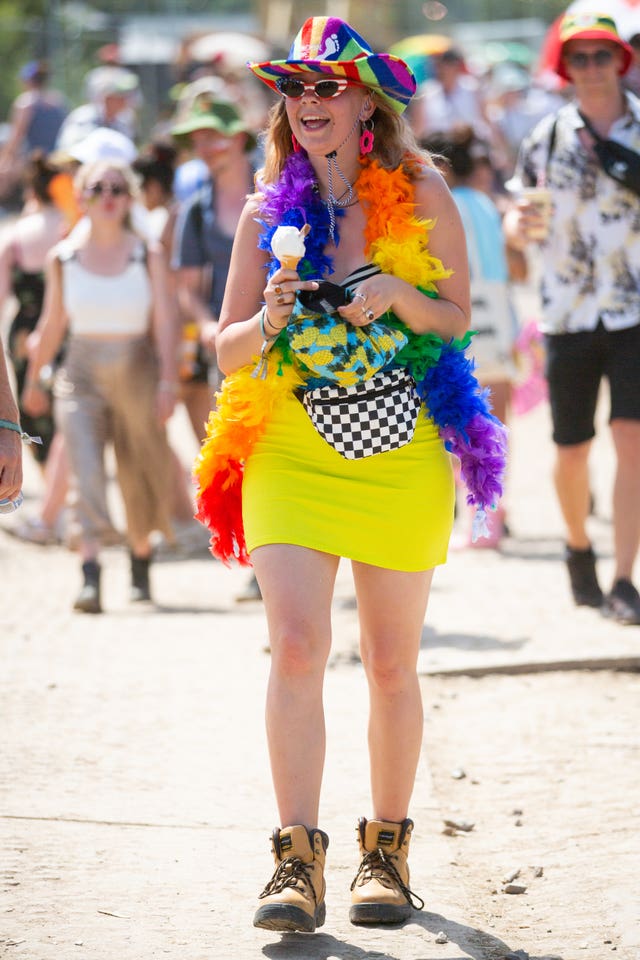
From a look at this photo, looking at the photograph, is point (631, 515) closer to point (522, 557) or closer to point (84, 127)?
point (522, 557)

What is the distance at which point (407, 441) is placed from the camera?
393 cm

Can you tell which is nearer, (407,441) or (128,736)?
(407,441)

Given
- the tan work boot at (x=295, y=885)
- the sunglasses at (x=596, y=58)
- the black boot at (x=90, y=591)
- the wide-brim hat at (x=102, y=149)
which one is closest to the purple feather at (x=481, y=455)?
the tan work boot at (x=295, y=885)

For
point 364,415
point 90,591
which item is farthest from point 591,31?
point 90,591

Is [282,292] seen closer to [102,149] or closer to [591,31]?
[591,31]

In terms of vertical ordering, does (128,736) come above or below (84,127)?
below

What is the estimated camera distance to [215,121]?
8.28m

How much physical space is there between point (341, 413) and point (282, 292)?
1.13 ft

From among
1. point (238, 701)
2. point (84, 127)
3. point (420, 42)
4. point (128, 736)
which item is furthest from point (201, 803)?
point (420, 42)

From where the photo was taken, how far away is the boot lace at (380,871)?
12.9 ft

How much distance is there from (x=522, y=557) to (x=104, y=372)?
8.12 feet

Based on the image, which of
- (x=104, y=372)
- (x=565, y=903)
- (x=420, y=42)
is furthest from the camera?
(x=420, y=42)

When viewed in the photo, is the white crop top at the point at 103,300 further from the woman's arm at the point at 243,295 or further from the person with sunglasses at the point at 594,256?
the woman's arm at the point at 243,295

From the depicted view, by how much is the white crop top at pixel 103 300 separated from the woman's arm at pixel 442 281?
385 centimetres
